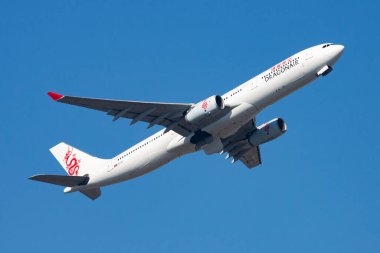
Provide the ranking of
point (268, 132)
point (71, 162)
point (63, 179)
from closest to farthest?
point (63, 179)
point (268, 132)
point (71, 162)

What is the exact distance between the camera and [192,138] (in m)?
49.9

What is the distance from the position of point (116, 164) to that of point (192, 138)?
19.8 feet

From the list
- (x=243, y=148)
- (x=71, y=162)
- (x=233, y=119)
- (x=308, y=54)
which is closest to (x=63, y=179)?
(x=71, y=162)

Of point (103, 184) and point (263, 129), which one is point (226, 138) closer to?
point (263, 129)

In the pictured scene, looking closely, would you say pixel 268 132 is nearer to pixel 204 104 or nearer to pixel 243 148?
pixel 243 148

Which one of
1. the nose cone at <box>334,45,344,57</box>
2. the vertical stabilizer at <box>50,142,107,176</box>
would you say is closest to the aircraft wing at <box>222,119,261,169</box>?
the nose cone at <box>334,45,344,57</box>

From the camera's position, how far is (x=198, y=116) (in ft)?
158

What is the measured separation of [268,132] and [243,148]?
3.00 m

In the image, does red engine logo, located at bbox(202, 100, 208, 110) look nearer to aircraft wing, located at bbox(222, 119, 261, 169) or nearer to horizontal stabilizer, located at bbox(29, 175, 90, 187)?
aircraft wing, located at bbox(222, 119, 261, 169)

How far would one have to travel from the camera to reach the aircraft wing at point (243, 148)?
5480 centimetres

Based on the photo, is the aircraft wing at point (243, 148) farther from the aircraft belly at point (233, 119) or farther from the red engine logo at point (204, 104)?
the red engine logo at point (204, 104)

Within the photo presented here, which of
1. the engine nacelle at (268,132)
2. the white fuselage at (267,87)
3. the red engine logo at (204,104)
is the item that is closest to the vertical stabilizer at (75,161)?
the white fuselage at (267,87)

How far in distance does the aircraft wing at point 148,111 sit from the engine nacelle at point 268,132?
625 cm

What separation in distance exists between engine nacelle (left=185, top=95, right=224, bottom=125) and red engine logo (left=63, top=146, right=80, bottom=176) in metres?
12.4
